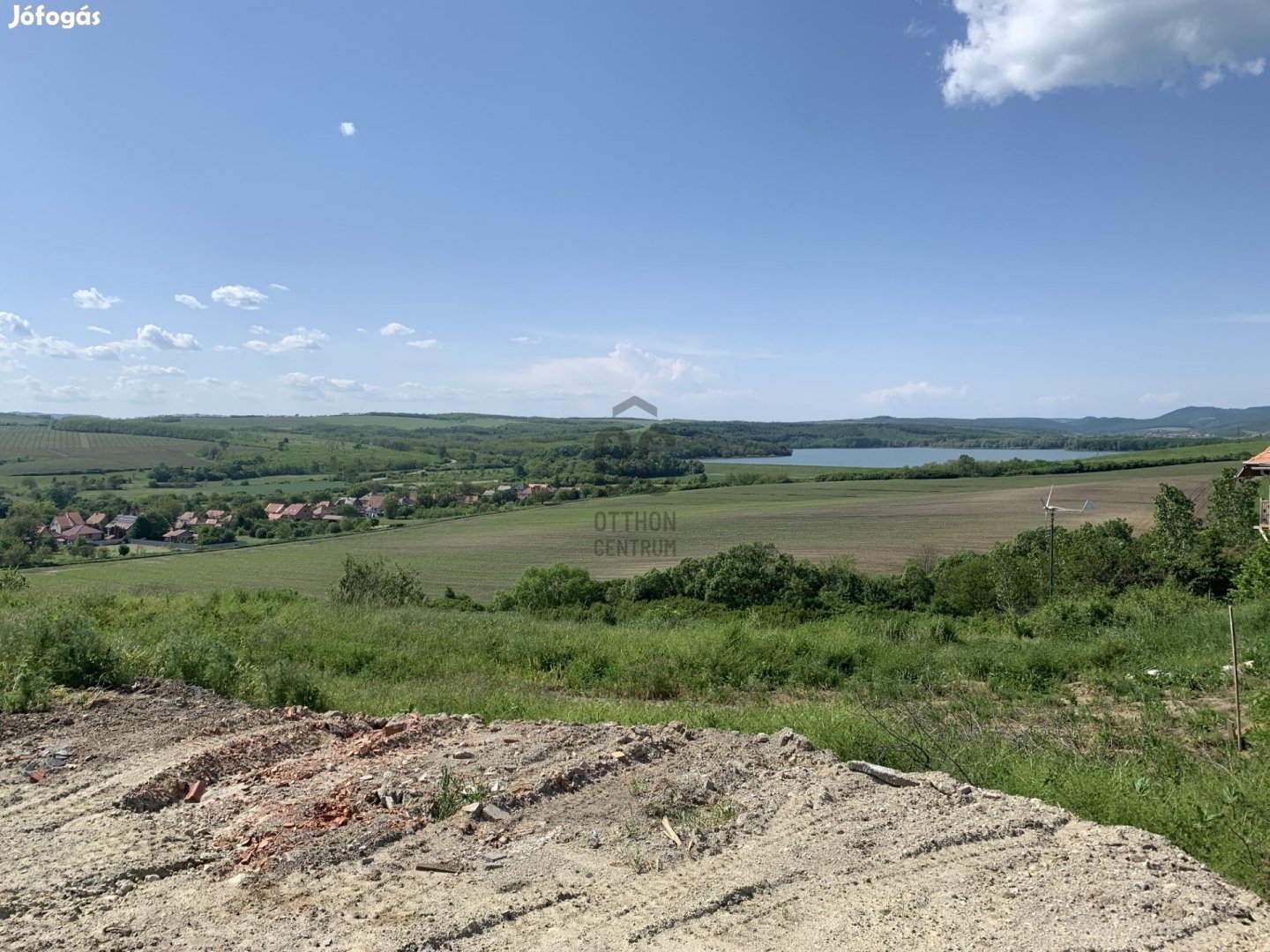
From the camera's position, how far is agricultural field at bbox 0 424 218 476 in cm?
6900

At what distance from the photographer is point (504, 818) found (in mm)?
4387

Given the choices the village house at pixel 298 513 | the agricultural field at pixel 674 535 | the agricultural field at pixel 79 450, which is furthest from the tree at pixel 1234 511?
the agricultural field at pixel 79 450

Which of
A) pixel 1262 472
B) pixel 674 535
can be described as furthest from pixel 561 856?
pixel 674 535

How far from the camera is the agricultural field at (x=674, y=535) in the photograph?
34.8 metres

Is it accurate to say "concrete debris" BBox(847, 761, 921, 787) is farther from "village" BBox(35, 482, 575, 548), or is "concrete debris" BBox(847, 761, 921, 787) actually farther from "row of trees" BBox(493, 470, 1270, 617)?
"village" BBox(35, 482, 575, 548)

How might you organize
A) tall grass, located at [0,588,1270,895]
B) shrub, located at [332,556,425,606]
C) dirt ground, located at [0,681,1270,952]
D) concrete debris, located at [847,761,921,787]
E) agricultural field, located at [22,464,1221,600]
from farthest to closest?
1. agricultural field, located at [22,464,1221,600]
2. shrub, located at [332,556,425,606]
3. tall grass, located at [0,588,1270,895]
4. concrete debris, located at [847,761,921,787]
5. dirt ground, located at [0,681,1270,952]

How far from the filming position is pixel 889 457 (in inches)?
4547

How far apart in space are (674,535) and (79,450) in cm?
7465

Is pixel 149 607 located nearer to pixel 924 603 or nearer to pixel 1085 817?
pixel 1085 817

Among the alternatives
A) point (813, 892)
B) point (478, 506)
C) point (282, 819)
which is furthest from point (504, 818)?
point (478, 506)

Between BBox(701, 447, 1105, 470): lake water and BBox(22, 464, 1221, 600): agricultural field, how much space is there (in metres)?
25.0

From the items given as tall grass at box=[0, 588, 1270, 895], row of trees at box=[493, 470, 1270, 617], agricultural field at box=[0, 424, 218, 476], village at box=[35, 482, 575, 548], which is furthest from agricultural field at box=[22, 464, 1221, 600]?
agricultural field at box=[0, 424, 218, 476]

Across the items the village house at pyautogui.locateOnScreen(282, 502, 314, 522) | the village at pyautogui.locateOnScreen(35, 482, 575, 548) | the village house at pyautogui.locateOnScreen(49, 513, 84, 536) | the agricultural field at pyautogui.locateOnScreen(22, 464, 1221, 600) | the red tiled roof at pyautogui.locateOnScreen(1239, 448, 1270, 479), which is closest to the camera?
the red tiled roof at pyautogui.locateOnScreen(1239, 448, 1270, 479)

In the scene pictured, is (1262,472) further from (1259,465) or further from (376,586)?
(376,586)
